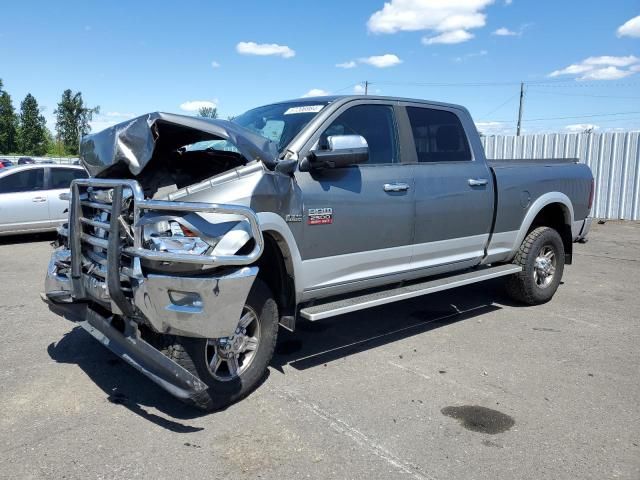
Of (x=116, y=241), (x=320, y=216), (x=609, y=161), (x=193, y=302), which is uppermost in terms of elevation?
(x=609, y=161)

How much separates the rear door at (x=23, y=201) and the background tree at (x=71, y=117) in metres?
110

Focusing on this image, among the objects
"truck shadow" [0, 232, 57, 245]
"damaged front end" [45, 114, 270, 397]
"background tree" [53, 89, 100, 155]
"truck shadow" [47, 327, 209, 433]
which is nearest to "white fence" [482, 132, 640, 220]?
"truck shadow" [0, 232, 57, 245]

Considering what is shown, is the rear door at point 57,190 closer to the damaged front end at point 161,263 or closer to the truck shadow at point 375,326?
the truck shadow at point 375,326

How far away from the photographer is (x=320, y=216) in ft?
13.9

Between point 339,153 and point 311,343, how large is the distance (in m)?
1.92

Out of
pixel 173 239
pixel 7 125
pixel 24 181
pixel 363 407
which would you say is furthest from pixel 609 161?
pixel 7 125

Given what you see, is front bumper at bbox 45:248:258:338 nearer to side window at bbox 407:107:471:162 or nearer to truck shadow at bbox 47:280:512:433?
truck shadow at bbox 47:280:512:433

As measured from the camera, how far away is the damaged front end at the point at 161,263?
3250 millimetres

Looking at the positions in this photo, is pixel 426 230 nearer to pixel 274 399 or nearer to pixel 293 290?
pixel 293 290

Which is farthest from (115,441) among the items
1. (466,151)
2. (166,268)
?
(466,151)

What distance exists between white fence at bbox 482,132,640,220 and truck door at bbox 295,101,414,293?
1170 centimetres

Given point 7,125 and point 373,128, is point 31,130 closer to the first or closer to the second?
point 7,125

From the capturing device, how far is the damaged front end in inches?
128

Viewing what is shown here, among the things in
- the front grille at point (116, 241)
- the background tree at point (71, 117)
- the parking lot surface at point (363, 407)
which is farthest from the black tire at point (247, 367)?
the background tree at point (71, 117)
